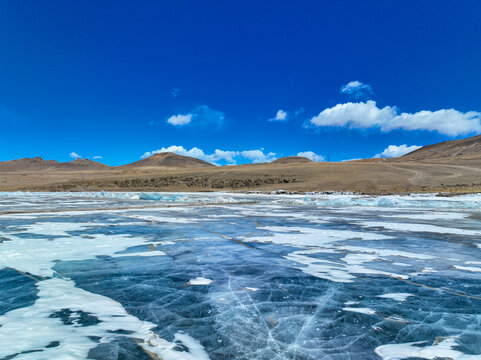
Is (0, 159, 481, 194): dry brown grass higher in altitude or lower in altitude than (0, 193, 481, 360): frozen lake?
higher

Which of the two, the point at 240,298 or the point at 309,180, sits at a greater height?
the point at 309,180

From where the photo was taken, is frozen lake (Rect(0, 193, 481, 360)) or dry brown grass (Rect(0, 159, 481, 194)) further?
dry brown grass (Rect(0, 159, 481, 194))

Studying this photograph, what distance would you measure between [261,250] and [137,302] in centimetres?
356

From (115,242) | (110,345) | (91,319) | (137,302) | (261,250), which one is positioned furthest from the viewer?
(115,242)

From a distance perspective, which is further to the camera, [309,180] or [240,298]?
[309,180]

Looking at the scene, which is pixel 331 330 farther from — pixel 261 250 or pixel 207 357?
pixel 261 250

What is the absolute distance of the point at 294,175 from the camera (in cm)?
5162

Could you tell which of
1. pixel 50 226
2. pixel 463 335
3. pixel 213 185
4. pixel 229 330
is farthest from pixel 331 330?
pixel 213 185

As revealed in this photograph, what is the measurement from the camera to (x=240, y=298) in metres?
4.22

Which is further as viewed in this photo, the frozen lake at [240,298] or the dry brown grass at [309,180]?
the dry brown grass at [309,180]

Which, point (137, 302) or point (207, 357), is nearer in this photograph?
point (207, 357)

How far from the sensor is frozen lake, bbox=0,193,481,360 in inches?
117

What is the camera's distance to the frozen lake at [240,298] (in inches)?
117

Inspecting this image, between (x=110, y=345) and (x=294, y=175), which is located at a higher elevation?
(x=294, y=175)
